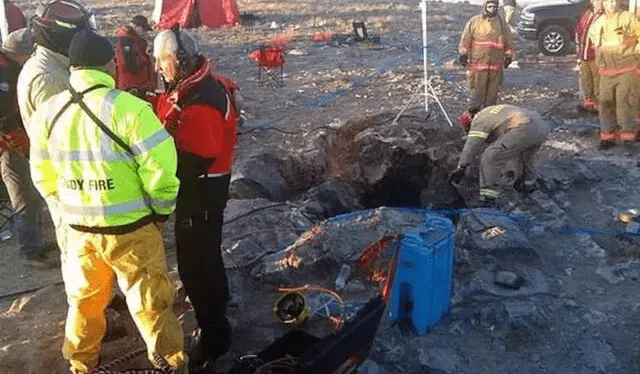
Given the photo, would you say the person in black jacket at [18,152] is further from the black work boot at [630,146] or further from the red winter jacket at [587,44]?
the red winter jacket at [587,44]

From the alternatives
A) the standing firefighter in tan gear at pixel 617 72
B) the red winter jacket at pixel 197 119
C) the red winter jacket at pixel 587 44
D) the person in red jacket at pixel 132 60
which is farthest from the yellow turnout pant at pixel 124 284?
the red winter jacket at pixel 587 44

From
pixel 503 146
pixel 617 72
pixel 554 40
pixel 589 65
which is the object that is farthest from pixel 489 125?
pixel 554 40

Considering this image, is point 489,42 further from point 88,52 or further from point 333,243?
point 88,52

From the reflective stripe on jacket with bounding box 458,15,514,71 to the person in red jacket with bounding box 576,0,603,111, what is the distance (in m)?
1.15

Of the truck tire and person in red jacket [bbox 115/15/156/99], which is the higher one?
person in red jacket [bbox 115/15/156/99]

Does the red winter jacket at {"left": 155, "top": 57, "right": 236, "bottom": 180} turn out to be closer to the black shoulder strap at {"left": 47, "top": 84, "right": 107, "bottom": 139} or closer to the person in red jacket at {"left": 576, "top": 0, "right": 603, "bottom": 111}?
the black shoulder strap at {"left": 47, "top": 84, "right": 107, "bottom": 139}

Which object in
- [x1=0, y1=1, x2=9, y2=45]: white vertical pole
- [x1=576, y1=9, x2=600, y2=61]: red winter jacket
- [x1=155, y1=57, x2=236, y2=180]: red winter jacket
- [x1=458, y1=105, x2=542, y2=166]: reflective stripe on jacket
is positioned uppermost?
[x1=0, y1=1, x2=9, y2=45]: white vertical pole

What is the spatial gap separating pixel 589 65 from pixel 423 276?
22.6 feet

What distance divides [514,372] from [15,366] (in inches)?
126

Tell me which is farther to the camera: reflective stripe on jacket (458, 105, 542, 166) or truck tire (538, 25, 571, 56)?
truck tire (538, 25, 571, 56)

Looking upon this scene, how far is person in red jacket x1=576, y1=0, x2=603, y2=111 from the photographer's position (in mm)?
10102

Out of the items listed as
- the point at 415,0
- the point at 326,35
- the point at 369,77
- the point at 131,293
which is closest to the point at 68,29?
the point at 131,293

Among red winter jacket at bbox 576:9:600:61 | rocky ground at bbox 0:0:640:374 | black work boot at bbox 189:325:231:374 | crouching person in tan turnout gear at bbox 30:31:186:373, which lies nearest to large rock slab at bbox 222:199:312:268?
rocky ground at bbox 0:0:640:374

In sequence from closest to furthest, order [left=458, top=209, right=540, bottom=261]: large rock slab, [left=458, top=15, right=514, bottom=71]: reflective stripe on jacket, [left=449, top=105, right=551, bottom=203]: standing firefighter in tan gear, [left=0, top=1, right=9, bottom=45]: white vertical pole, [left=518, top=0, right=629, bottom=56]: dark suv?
1. [left=458, top=209, right=540, bottom=261]: large rock slab
2. [left=449, top=105, right=551, bottom=203]: standing firefighter in tan gear
3. [left=458, top=15, right=514, bottom=71]: reflective stripe on jacket
4. [left=0, top=1, right=9, bottom=45]: white vertical pole
5. [left=518, top=0, right=629, bottom=56]: dark suv
